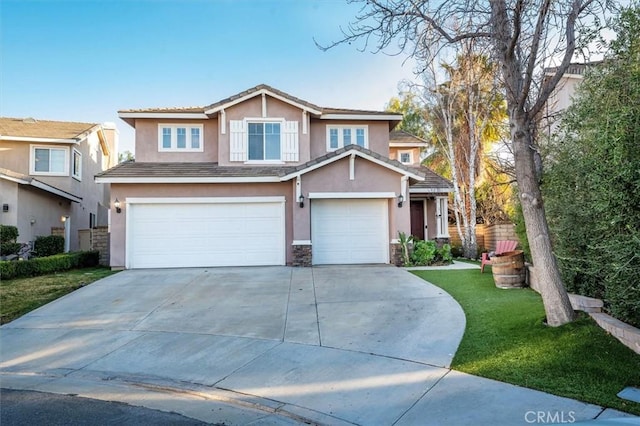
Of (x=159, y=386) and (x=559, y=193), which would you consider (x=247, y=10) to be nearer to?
(x=559, y=193)

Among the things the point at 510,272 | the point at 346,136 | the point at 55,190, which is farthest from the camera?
the point at 55,190

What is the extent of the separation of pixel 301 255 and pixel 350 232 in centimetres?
198

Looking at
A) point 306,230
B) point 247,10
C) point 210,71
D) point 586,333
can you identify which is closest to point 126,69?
point 210,71

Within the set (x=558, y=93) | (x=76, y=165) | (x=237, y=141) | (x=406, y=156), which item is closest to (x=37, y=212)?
(x=76, y=165)

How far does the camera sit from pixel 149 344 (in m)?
6.66

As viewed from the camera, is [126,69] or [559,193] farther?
[126,69]

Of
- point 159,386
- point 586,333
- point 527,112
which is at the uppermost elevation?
point 527,112

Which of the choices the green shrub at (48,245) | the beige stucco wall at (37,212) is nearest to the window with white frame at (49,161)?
the beige stucco wall at (37,212)

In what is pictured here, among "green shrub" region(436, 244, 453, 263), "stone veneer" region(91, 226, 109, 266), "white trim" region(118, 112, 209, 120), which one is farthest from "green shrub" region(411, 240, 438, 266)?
"stone veneer" region(91, 226, 109, 266)

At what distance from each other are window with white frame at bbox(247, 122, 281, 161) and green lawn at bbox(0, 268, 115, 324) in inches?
256

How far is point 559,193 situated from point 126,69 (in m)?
14.2

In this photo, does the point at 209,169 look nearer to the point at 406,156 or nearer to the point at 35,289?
the point at 35,289

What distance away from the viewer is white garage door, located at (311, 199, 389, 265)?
46.6 ft

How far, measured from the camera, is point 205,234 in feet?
46.5
